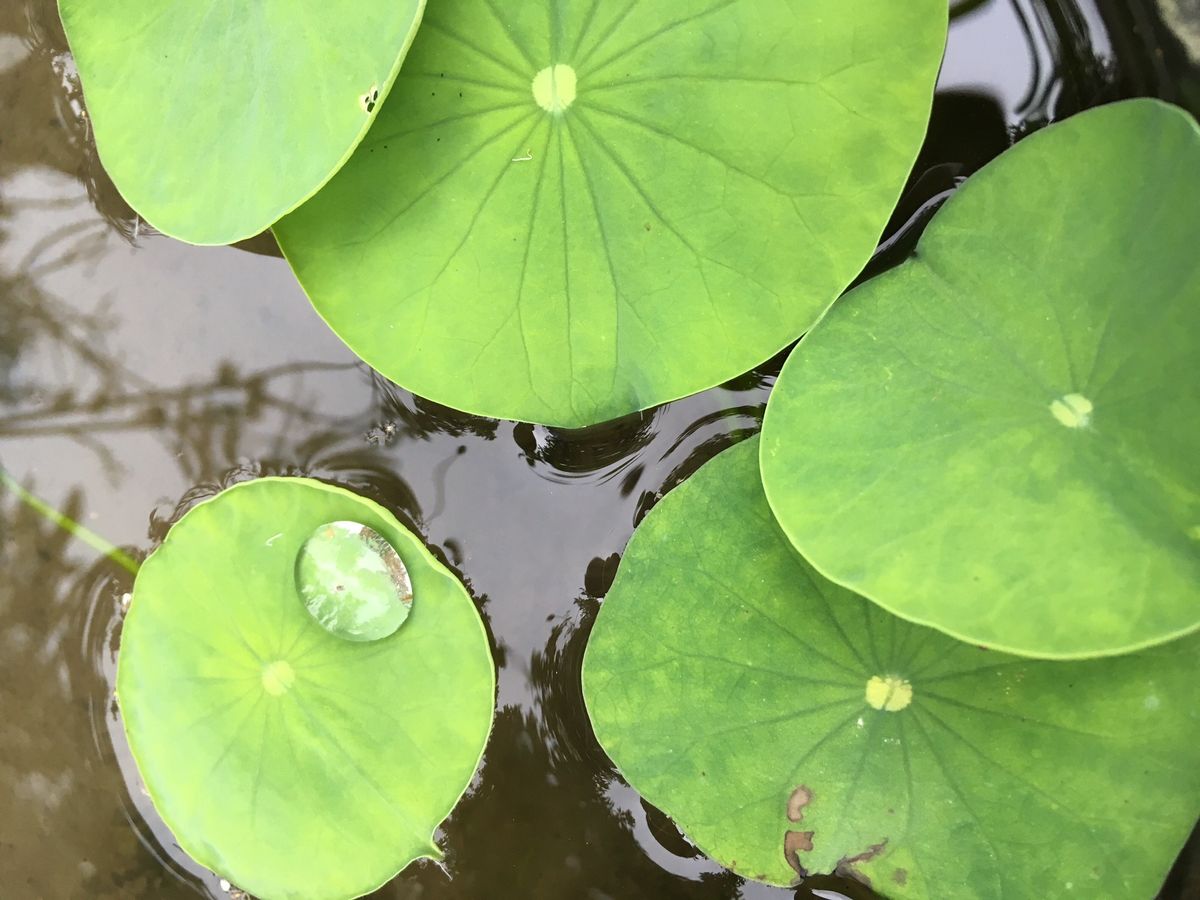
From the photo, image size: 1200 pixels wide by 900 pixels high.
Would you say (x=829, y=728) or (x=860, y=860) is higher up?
(x=829, y=728)

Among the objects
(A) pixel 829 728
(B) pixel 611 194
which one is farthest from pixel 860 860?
(B) pixel 611 194

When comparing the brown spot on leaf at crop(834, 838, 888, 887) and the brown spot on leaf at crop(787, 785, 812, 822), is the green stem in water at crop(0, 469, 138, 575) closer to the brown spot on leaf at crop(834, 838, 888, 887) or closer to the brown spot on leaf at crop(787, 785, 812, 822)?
the brown spot on leaf at crop(787, 785, 812, 822)

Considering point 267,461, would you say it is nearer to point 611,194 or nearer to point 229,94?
point 229,94

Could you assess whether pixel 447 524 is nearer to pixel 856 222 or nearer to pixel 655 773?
pixel 655 773

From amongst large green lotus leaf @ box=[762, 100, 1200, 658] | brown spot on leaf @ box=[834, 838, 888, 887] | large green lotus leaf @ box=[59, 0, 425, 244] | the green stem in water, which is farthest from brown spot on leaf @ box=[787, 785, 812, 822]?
the green stem in water

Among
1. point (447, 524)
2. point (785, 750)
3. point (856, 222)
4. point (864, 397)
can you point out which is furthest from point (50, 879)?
point (856, 222)
